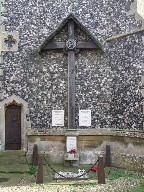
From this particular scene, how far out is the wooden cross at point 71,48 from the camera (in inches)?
483

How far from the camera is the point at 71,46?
1236 cm

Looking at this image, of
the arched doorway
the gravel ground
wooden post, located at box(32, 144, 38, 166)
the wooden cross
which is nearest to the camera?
the gravel ground

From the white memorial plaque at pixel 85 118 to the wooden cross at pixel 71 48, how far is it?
0.38 m

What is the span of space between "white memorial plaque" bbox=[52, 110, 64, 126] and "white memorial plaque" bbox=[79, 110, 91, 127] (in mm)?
756

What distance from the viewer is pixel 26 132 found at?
12430mm

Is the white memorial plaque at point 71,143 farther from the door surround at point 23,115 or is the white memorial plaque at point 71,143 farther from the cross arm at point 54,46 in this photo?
the cross arm at point 54,46

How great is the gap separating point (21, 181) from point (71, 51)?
5.39 metres

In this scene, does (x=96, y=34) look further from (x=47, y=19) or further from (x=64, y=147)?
→ (x=64, y=147)

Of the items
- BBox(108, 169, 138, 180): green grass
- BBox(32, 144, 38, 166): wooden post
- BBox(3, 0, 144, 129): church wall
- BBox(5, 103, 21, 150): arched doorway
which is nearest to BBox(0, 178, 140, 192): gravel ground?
BBox(108, 169, 138, 180): green grass

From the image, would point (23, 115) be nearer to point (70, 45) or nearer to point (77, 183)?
point (70, 45)

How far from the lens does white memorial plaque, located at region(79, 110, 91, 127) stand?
1248 cm

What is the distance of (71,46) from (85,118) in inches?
114

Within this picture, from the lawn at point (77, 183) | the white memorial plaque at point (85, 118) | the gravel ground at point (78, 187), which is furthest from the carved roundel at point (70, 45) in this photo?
the gravel ground at point (78, 187)

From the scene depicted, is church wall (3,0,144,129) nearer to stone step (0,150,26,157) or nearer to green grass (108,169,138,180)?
stone step (0,150,26,157)
